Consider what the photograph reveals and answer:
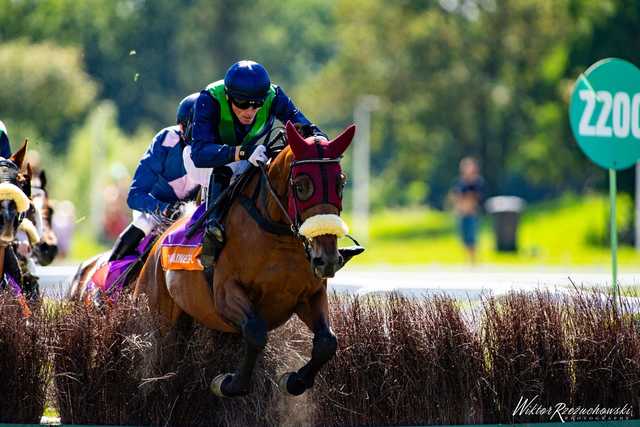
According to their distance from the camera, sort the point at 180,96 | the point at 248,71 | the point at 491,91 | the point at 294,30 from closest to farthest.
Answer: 1. the point at 248,71
2. the point at 491,91
3. the point at 180,96
4. the point at 294,30

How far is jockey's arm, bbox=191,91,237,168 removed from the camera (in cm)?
823

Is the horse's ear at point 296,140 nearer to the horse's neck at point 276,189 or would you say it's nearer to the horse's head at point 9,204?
the horse's neck at point 276,189

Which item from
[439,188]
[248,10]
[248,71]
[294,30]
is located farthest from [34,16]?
[294,30]

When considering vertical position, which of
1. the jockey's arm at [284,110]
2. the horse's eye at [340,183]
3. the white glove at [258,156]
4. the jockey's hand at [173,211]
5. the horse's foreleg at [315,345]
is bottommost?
the horse's foreleg at [315,345]

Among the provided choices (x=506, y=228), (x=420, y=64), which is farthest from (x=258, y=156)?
(x=420, y=64)

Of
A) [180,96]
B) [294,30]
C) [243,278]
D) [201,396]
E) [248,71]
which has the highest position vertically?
[294,30]

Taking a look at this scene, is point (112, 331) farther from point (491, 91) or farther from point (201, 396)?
point (491, 91)

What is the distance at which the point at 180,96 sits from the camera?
61.5 metres

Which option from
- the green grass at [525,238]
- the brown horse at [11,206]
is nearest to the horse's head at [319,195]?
the brown horse at [11,206]

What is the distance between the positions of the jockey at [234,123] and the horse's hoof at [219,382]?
0.73 meters

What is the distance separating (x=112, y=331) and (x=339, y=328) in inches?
55.5

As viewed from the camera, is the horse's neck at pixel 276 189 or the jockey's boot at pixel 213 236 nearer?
the horse's neck at pixel 276 189

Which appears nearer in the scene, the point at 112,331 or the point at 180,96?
the point at 112,331

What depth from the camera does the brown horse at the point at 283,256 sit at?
24.3ft
